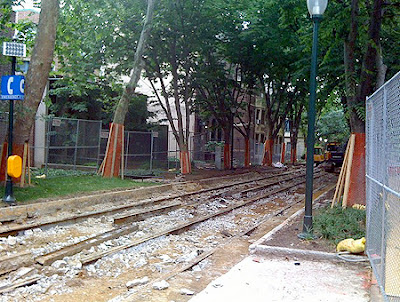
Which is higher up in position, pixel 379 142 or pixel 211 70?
pixel 211 70

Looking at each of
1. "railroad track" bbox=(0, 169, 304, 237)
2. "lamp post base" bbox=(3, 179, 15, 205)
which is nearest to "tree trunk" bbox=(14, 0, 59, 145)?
"lamp post base" bbox=(3, 179, 15, 205)

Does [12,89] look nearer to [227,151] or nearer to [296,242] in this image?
[296,242]

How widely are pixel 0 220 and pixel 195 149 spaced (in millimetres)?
27395

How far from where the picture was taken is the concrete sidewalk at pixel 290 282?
5.72 metres

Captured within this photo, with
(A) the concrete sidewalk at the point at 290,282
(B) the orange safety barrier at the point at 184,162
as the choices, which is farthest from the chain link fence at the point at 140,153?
(A) the concrete sidewalk at the point at 290,282

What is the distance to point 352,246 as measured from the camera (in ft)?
25.2

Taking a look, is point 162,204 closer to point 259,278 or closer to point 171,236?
point 171,236

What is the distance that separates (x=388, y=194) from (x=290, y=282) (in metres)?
2.07

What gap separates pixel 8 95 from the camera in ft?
36.1

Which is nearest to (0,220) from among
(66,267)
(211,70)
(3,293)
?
(66,267)

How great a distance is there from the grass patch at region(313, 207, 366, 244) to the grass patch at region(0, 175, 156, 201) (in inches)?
287

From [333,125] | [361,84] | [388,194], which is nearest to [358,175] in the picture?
[361,84]

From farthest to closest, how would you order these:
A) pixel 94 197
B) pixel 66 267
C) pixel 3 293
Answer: pixel 94 197 < pixel 66 267 < pixel 3 293

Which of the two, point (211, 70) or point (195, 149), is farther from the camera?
point (195, 149)
